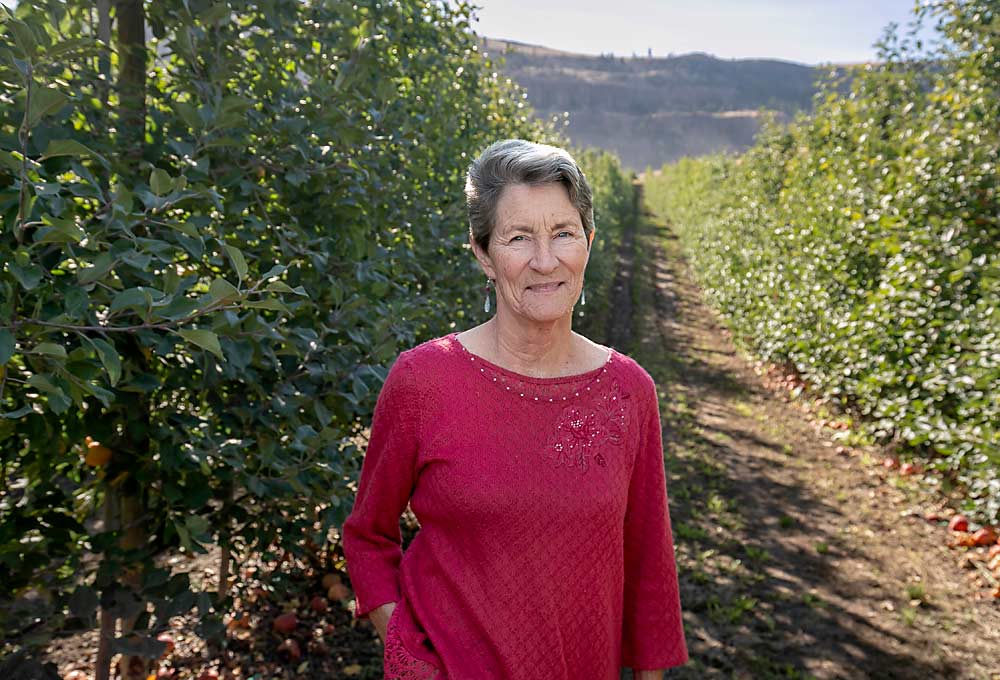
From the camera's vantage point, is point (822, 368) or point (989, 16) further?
point (822, 368)

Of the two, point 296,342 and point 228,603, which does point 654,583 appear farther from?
point 228,603

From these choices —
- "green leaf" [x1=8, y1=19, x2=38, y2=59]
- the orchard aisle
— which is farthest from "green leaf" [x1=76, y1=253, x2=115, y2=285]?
the orchard aisle

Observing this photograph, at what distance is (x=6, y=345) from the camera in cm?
126

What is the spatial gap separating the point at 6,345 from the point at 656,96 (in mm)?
138211

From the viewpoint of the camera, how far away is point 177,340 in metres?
1.74

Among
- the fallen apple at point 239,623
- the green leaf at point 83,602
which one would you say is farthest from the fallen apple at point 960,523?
the green leaf at point 83,602

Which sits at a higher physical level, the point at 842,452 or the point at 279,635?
the point at 279,635

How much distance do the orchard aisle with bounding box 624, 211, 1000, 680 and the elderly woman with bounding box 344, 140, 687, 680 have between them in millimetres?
2282

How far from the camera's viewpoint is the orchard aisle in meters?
3.67

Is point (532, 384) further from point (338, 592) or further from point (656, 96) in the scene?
point (656, 96)

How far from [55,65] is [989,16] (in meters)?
5.79

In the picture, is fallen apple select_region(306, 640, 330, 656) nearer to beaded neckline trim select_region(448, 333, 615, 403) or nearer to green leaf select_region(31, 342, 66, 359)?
beaded neckline trim select_region(448, 333, 615, 403)

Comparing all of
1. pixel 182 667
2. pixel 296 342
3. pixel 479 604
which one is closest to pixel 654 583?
pixel 479 604

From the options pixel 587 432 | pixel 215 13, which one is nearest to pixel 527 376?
pixel 587 432
